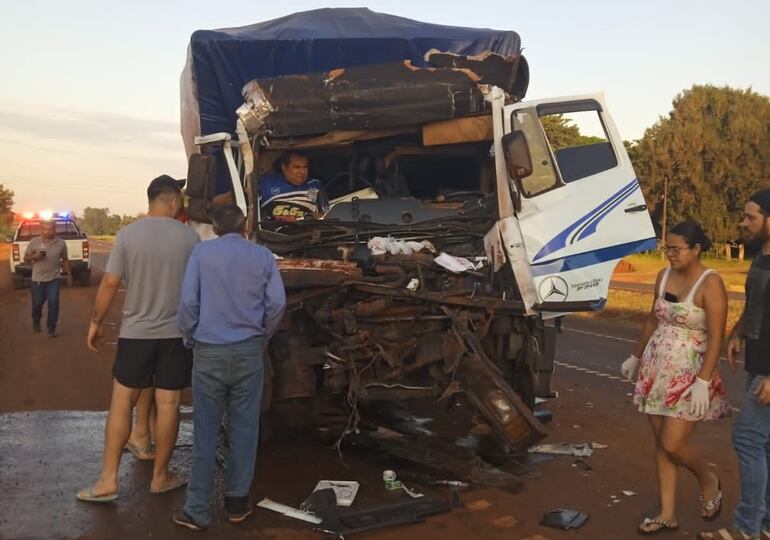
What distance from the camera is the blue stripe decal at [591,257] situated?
19.1ft

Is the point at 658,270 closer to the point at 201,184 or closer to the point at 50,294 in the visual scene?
the point at 50,294

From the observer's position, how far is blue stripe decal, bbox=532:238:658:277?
5.82 m

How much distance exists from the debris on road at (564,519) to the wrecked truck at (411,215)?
23.8 inches

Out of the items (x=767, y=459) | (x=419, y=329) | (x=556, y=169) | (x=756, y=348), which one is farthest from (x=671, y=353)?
(x=556, y=169)

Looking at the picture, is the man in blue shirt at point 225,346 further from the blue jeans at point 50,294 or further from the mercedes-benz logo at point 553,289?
the blue jeans at point 50,294

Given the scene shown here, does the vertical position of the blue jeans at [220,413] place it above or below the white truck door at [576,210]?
below

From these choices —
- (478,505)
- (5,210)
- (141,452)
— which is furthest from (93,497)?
(5,210)

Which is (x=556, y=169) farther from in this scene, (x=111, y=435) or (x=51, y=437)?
(x=51, y=437)

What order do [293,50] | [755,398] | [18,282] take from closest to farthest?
[755,398]
[293,50]
[18,282]

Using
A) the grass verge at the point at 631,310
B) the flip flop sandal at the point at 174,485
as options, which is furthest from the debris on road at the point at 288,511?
the grass verge at the point at 631,310

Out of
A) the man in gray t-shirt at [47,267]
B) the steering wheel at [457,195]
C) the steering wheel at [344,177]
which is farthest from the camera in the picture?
the man in gray t-shirt at [47,267]

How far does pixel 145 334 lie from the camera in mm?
4918

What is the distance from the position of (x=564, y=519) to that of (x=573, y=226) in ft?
7.69

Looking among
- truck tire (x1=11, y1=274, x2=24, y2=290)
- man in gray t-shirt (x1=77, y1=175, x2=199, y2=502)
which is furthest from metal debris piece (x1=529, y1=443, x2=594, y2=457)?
truck tire (x1=11, y1=274, x2=24, y2=290)
